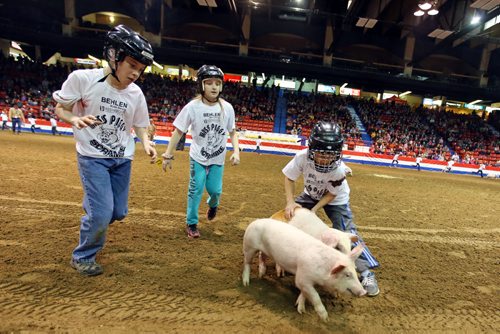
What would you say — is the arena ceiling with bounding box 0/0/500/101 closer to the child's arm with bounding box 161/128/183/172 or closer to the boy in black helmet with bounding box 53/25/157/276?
the child's arm with bounding box 161/128/183/172

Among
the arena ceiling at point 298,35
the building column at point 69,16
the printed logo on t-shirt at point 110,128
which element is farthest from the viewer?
the building column at point 69,16

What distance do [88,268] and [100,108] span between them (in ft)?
5.06

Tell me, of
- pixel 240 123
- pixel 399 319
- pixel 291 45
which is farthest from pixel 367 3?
pixel 399 319

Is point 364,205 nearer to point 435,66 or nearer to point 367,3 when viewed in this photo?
point 367,3

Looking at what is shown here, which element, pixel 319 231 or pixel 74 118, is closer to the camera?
pixel 74 118

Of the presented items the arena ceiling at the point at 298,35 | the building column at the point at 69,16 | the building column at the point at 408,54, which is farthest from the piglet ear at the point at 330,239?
the building column at the point at 408,54

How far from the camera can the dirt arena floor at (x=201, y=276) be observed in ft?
7.88

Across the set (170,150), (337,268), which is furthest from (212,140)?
(337,268)

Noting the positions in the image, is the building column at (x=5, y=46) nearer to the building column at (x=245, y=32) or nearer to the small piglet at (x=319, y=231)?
the building column at (x=245, y=32)

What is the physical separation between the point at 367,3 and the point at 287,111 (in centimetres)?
1025

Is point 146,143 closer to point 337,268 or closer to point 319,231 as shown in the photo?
point 319,231

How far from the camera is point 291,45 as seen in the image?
29219mm

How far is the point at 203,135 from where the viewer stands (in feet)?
13.0

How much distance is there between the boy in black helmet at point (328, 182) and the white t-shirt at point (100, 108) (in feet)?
5.92
